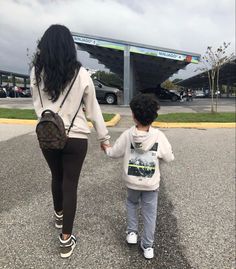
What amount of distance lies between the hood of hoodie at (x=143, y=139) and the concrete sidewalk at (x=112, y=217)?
1.02 m

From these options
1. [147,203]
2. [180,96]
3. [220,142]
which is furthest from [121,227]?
[180,96]

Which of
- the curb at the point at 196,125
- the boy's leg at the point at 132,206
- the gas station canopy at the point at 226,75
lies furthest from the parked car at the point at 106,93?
the boy's leg at the point at 132,206

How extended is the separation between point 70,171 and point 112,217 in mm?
1142

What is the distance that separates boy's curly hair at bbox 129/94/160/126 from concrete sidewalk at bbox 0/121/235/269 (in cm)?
126

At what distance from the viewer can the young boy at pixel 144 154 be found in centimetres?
250

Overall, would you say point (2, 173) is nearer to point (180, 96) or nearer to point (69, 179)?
point (69, 179)

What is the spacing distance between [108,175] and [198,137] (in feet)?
14.0

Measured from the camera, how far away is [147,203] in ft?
8.81

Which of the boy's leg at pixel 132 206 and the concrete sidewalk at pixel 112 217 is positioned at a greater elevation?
the boy's leg at pixel 132 206

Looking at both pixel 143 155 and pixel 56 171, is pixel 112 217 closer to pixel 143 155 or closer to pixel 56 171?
pixel 56 171

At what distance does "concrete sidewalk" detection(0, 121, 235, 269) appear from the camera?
2740 millimetres

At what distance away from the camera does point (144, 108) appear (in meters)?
2.47

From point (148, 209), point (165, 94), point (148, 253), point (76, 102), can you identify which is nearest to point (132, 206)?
point (148, 209)

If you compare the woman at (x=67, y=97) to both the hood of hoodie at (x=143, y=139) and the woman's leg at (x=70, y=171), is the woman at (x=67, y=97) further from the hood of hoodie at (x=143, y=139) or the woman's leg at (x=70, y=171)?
the hood of hoodie at (x=143, y=139)
